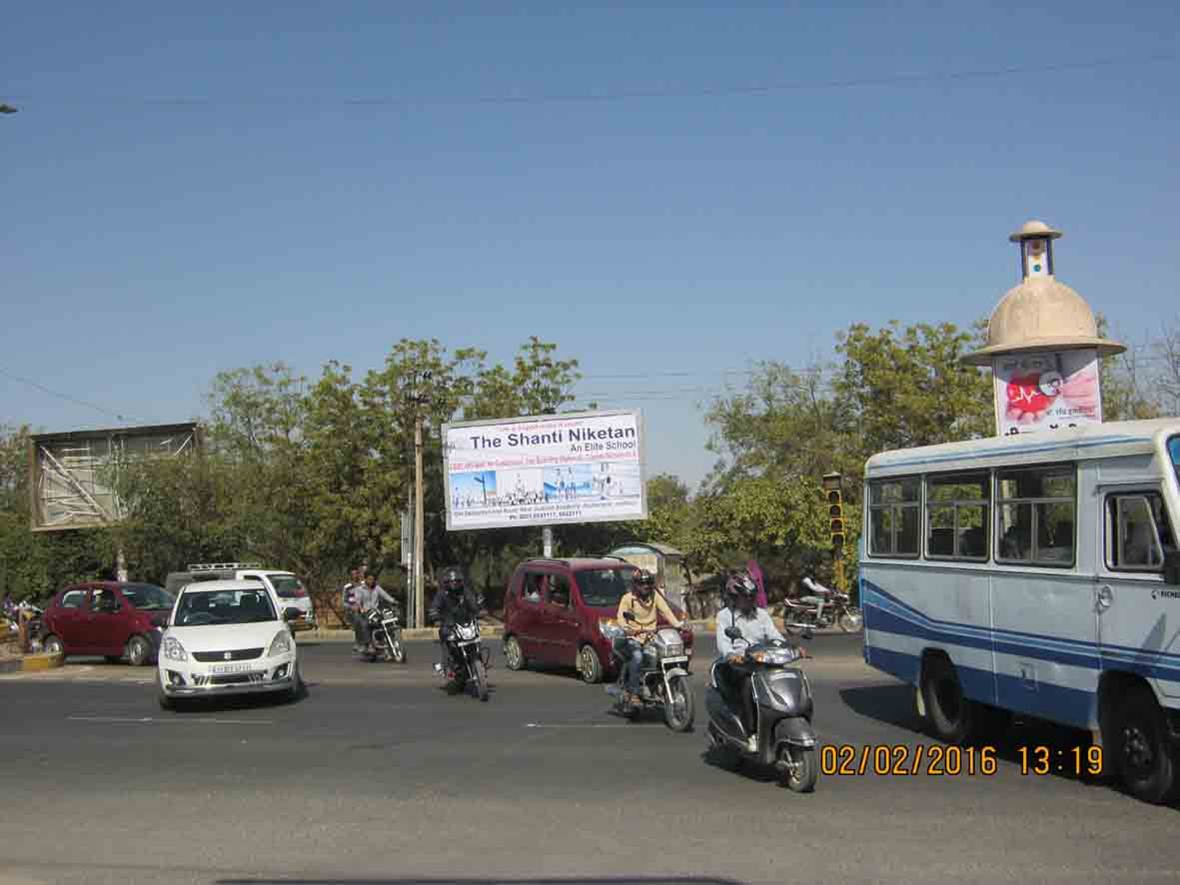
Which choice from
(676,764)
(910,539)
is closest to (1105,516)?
(910,539)

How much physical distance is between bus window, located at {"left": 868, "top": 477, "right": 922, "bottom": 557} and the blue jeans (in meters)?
2.81

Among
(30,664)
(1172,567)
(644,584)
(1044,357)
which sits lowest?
(30,664)

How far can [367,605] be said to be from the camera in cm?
2466

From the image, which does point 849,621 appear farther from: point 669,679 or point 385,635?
point 669,679

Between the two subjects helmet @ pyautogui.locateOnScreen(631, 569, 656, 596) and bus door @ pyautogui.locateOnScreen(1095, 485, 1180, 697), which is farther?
helmet @ pyautogui.locateOnScreen(631, 569, 656, 596)

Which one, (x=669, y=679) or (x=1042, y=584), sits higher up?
(x=1042, y=584)

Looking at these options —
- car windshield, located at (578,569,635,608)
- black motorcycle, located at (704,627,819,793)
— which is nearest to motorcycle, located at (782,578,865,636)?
car windshield, located at (578,569,635,608)

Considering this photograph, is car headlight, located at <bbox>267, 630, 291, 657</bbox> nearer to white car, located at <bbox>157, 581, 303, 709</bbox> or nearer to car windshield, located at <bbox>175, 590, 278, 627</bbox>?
white car, located at <bbox>157, 581, 303, 709</bbox>

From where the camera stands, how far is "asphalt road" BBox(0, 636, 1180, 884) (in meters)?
7.60

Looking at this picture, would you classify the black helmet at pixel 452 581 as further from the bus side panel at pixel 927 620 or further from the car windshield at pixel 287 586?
the car windshield at pixel 287 586

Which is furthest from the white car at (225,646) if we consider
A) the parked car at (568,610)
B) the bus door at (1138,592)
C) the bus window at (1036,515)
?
the bus door at (1138,592)

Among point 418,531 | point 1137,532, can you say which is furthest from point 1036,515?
point 418,531

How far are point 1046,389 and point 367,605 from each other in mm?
13314

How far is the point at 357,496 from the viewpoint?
41.9 m
